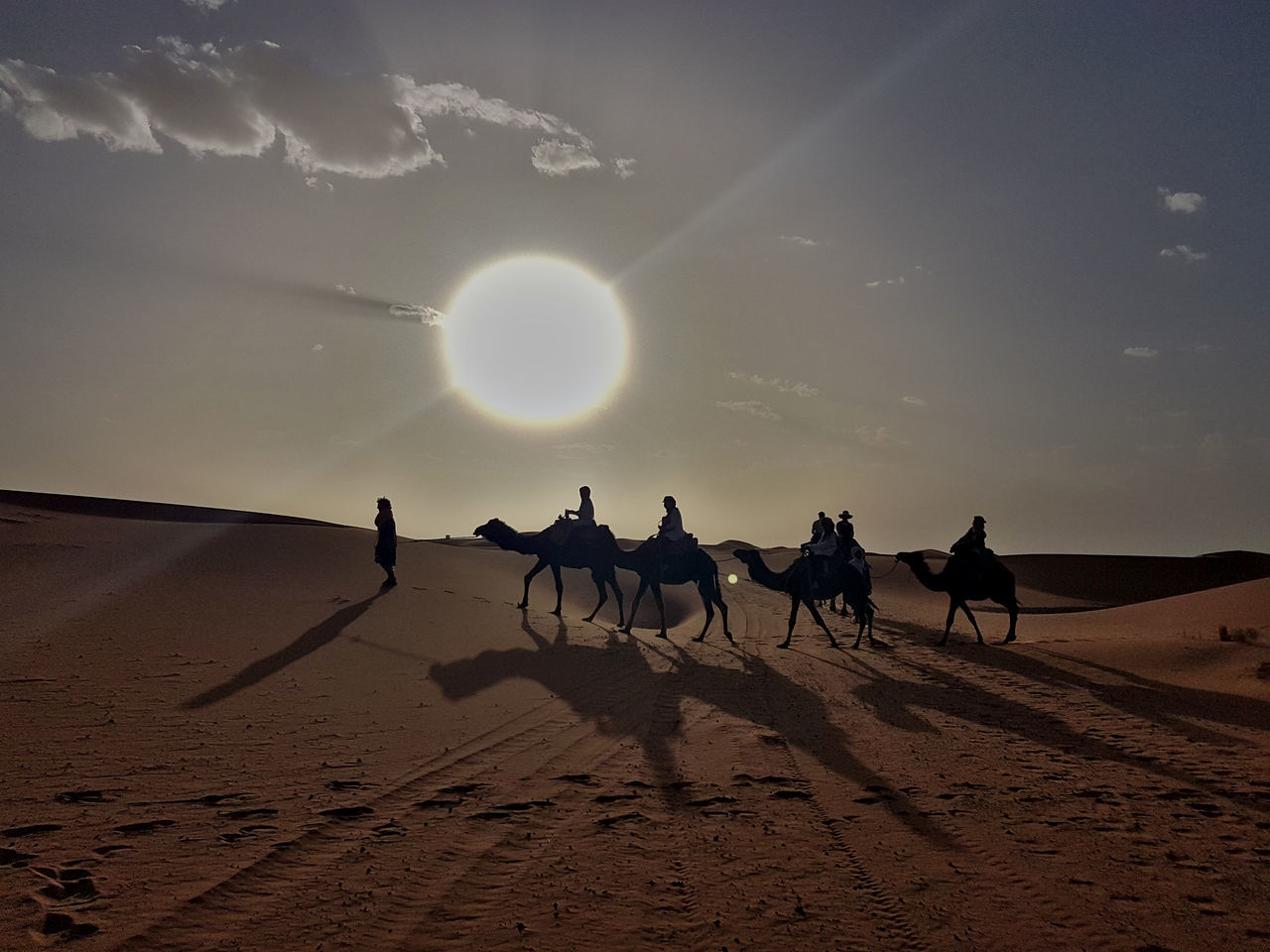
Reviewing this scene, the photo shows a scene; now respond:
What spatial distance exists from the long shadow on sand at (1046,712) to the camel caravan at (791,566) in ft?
9.86

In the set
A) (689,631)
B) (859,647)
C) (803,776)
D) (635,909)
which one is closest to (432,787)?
(635,909)

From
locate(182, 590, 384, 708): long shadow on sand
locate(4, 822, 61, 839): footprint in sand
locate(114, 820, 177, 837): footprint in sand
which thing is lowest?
locate(114, 820, 177, 837): footprint in sand

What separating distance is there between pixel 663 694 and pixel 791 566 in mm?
7880

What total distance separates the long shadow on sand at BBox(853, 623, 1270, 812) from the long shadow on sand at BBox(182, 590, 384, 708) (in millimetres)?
8041

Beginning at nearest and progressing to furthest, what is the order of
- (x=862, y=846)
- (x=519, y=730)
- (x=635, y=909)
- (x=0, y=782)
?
(x=635, y=909) → (x=862, y=846) → (x=0, y=782) → (x=519, y=730)

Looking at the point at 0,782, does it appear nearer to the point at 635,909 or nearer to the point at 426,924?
the point at 426,924

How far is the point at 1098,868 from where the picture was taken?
482cm

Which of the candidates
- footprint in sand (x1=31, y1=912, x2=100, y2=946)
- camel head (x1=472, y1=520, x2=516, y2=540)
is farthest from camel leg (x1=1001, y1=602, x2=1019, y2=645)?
footprint in sand (x1=31, y1=912, x2=100, y2=946)

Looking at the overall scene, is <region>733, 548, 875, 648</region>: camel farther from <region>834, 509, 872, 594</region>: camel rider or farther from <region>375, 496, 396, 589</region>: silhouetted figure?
<region>375, 496, 396, 589</region>: silhouetted figure

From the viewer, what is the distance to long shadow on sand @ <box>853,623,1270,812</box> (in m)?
7.68

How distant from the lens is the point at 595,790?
6.35 m

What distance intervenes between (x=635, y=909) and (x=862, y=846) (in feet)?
5.83

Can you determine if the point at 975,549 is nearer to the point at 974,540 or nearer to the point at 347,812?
the point at 974,540

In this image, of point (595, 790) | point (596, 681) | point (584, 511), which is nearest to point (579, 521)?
point (584, 511)
